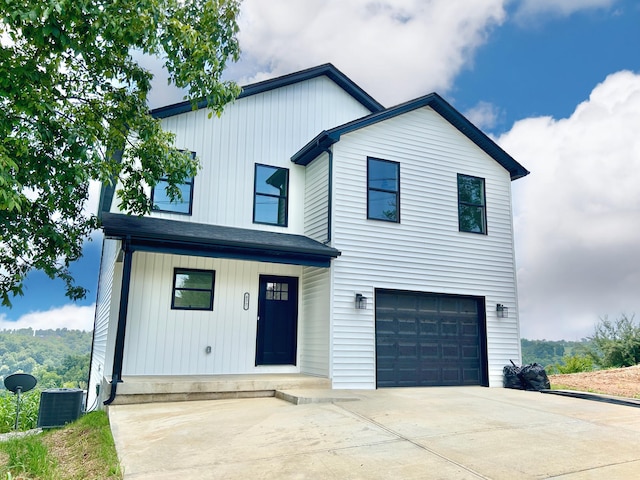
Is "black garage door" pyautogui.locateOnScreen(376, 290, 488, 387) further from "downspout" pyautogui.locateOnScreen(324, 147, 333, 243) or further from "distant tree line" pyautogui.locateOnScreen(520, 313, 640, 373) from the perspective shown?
"distant tree line" pyautogui.locateOnScreen(520, 313, 640, 373)

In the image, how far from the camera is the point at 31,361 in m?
32.2

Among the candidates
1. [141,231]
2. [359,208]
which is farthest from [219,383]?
[359,208]

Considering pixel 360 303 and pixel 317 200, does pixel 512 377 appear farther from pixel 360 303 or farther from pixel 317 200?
pixel 317 200

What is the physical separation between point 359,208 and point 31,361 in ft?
106

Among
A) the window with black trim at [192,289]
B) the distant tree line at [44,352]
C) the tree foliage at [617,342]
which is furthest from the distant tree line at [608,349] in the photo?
the distant tree line at [44,352]

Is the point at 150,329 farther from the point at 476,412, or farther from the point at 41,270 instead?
the point at 476,412

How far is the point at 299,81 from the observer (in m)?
11.6

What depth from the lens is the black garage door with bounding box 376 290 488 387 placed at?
31.2 ft

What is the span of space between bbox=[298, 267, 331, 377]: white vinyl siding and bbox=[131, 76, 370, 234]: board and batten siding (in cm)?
147

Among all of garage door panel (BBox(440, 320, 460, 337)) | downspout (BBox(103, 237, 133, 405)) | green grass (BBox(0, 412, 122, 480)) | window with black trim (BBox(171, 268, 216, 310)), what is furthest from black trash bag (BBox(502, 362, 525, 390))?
green grass (BBox(0, 412, 122, 480))

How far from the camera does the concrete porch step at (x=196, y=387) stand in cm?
722

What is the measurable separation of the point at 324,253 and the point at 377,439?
4.40 metres

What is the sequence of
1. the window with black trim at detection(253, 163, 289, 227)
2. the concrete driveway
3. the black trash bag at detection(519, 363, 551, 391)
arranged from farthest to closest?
the window with black trim at detection(253, 163, 289, 227)
the black trash bag at detection(519, 363, 551, 391)
the concrete driveway

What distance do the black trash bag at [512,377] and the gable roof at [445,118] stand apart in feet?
15.7
